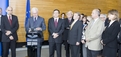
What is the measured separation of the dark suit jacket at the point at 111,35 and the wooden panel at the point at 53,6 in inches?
171

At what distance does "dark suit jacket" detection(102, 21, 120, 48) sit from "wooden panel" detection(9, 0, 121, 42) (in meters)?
4.33

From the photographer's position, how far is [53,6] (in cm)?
784

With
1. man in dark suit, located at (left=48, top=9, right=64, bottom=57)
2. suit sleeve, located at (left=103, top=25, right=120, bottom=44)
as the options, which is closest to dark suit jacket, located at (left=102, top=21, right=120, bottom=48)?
suit sleeve, located at (left=103, top=25, right=120, bottom=44)

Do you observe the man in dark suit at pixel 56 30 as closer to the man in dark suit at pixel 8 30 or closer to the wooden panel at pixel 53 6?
the man in dark suit at pixel 8 30

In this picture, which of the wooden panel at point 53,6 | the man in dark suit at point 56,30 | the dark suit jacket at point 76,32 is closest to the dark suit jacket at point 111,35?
the dark suit jacket at point 76,32

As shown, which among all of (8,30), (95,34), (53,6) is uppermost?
(53,6)

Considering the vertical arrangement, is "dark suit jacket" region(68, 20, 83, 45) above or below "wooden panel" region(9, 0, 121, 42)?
below

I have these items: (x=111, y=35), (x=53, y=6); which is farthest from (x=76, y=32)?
(x=53, y=6)

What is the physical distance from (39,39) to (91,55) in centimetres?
133

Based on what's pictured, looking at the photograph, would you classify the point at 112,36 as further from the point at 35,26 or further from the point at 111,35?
the point at 35,26

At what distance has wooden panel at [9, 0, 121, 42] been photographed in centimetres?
701

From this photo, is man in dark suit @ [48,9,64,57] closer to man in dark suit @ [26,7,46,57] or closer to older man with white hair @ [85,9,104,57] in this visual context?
man in dark suit @ [26,7,46,57]

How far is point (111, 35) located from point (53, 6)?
15.5 feet

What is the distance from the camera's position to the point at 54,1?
7875mm
